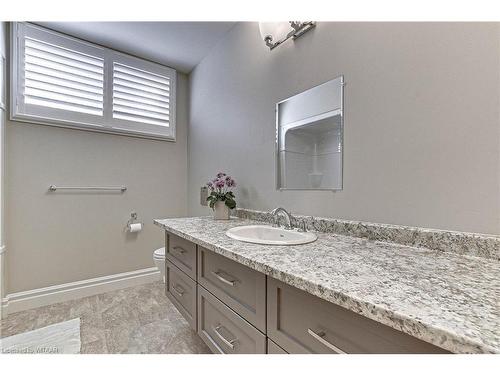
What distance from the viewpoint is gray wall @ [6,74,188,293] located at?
1.93 meters

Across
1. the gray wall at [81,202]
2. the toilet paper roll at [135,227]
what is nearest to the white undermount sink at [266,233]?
the toilet paper roll at [135,227]

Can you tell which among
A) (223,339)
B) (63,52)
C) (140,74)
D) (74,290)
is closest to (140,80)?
(140,74)

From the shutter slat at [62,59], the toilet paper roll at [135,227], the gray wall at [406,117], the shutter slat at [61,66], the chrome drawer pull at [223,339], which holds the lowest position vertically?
the chrome drawer pull at [223,339]

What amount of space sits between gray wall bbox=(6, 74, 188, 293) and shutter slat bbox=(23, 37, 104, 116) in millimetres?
236

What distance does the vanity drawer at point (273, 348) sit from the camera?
0.74 m

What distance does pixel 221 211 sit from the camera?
178 cm

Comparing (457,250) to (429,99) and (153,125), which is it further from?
(153,125)

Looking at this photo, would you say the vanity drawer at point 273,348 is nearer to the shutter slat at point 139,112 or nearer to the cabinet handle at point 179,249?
the cabinet handle at point 179,249

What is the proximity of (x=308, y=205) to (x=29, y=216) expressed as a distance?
228cm

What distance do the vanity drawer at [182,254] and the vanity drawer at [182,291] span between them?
40mm

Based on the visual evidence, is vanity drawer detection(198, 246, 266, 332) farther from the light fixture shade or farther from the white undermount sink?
the light fixture shade

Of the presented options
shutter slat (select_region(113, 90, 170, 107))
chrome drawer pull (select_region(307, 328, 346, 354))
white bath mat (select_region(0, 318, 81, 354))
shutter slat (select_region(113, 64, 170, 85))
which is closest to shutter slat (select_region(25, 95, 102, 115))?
shutter slat (select_region(113, 90, 170, 107))

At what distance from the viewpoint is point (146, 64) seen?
2.48 m
